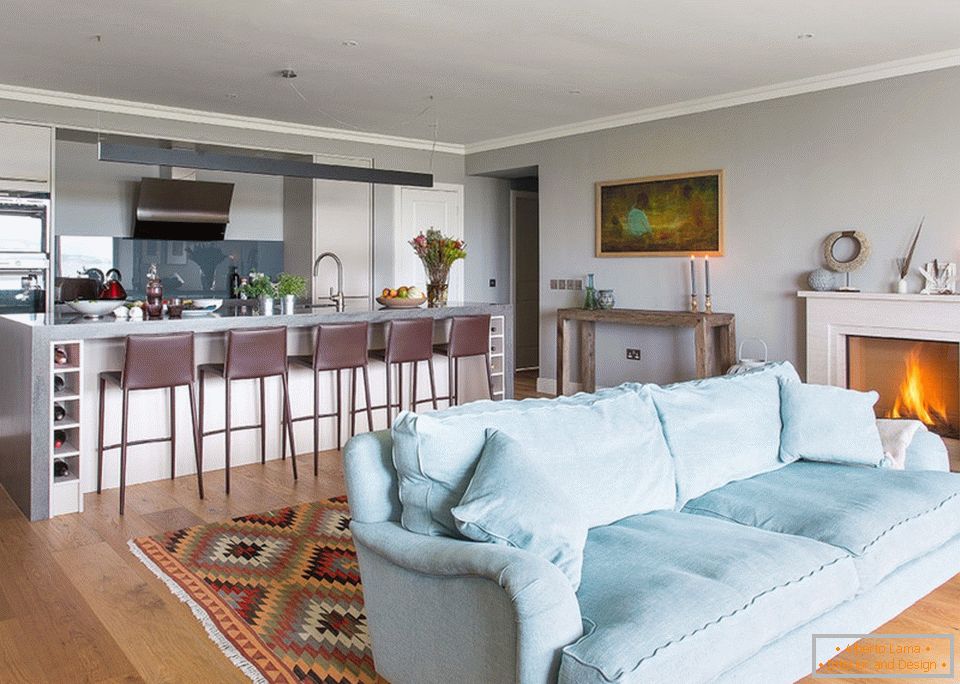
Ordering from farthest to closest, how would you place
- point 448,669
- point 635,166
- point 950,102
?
point 635,166 < point 950,102 < point 448,669

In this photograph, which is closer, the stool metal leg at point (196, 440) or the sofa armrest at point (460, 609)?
the sofa armrest at point (460, 609)

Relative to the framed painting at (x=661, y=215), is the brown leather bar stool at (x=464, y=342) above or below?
below

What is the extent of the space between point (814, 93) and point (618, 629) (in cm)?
521

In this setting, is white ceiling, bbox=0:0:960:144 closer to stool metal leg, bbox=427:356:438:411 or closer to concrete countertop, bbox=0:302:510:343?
concrete countertop, bbox=0:302:510:343

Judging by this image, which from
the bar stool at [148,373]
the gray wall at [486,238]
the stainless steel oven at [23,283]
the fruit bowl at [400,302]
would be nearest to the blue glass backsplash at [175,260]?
the stainless steel oven at [23,283]

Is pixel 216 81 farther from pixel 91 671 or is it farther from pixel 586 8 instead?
pixel 91 671

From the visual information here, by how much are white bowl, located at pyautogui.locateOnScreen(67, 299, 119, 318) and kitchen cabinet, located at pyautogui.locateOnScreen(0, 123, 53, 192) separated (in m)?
2.10

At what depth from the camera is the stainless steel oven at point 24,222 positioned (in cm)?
605

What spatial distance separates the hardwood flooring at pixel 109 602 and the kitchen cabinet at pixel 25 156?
276 centimetres

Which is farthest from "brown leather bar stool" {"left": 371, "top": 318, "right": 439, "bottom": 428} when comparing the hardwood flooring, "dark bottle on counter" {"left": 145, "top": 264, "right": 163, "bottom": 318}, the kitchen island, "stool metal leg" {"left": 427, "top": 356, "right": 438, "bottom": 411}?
"dark bottle on counter" {"left": 145, "top": 264, "right": 163, "bottom": 318}

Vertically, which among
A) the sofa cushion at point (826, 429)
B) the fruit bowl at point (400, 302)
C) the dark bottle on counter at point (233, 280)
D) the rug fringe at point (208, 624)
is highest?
the dark bottle on counter at point (233, 280)

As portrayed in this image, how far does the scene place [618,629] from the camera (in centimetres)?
182

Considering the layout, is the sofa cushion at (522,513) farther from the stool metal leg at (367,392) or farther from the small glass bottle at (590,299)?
the small glass bottle at (590,299)

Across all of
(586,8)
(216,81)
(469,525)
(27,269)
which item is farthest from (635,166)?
(469,525)
